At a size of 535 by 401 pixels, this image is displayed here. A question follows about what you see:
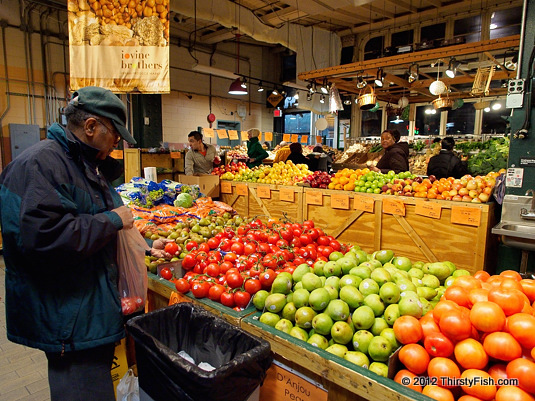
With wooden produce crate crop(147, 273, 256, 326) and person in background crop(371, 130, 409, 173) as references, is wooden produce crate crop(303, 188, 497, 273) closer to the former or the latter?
person in background crop(371, 130, 409, 173)

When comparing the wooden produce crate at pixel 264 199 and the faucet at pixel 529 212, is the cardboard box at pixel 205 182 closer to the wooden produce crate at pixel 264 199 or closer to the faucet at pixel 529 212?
the wooden produce crate at pixel 264 199

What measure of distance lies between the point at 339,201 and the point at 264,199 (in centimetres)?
141

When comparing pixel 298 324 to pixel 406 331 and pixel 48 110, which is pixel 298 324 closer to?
pixel 406 331

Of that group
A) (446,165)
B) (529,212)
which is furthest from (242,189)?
(529,212)

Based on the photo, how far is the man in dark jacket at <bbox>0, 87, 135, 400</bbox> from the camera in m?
1.38

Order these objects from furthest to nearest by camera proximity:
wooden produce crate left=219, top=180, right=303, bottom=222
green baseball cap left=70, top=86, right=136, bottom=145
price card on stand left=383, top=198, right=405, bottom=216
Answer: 1. wooden produce crate left=219, top=180, right=303, bottom=222
2. price card on stand left=383, top=198, right=405, bottom=216
3. green baseball cap left=70, top=86, right=136, bottom=145

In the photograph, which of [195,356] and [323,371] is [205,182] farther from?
[323,371]

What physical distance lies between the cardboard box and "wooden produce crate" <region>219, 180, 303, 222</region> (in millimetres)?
149

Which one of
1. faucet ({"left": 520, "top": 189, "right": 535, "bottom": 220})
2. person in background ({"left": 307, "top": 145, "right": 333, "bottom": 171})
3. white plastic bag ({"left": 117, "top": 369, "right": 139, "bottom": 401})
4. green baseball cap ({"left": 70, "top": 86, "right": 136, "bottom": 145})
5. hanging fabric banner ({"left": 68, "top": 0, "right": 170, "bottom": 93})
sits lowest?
white plastic bag ({"left": 117, "top": 369, "right": 139, "bottom": 401})

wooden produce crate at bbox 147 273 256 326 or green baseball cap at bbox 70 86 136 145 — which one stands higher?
green baseball cap at bbox 70 86 136 145

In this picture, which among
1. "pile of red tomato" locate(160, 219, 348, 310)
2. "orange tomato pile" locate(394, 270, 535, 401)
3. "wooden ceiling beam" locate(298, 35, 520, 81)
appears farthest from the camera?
"wooden ceiling beam" locate(298, 35, 520, 81)

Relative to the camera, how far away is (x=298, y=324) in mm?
1795

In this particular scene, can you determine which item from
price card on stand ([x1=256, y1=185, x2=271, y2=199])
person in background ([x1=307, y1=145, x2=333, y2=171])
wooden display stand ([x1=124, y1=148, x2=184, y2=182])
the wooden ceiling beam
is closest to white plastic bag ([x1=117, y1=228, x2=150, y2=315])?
price card on stand ([x1=256, y1=185, x2=271, y2=199])

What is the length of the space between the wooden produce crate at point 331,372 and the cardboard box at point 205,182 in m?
4.33
